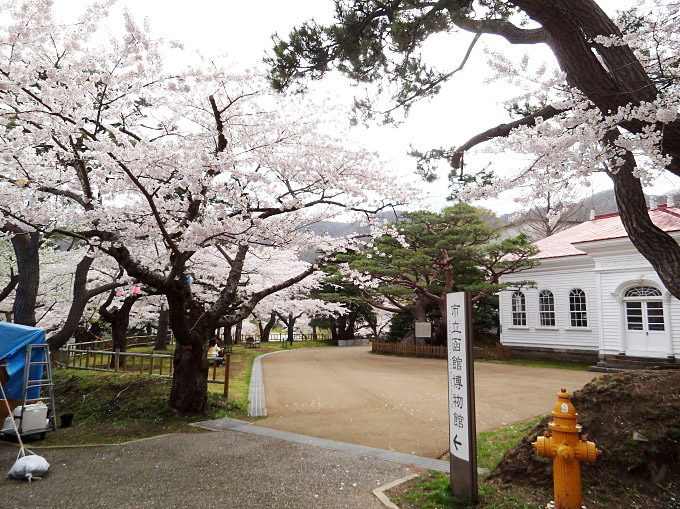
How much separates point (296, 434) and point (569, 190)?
5672mm

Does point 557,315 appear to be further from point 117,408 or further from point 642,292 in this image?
point 117,408

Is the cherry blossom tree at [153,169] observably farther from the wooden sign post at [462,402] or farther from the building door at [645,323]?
the building door at [645,323]

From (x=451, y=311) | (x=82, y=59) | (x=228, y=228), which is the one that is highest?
(x=82, y=59)

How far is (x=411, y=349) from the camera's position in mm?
22078

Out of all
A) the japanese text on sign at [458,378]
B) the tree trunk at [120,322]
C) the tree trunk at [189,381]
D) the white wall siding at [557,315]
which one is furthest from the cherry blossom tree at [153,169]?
the white wall siding at [557,315]

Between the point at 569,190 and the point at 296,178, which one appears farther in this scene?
the point at 296,178

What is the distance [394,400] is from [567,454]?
6.89 meters

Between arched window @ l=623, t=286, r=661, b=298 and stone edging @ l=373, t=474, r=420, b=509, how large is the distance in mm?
13900

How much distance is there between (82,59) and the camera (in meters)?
6.30

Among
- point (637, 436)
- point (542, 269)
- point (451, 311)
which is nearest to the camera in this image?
point (637, 436)

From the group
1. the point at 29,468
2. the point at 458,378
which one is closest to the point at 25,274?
the point at 29,468

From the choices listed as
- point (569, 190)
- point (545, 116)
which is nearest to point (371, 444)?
point (569, 190)

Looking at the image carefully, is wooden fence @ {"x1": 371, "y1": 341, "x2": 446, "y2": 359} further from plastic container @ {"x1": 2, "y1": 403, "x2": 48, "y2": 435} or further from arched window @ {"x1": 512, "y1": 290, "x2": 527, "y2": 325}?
plastic container @ {"x1": 2, "y1": 403, "x2": 48, "y2": 435}

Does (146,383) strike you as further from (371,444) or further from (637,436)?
(637,436)
